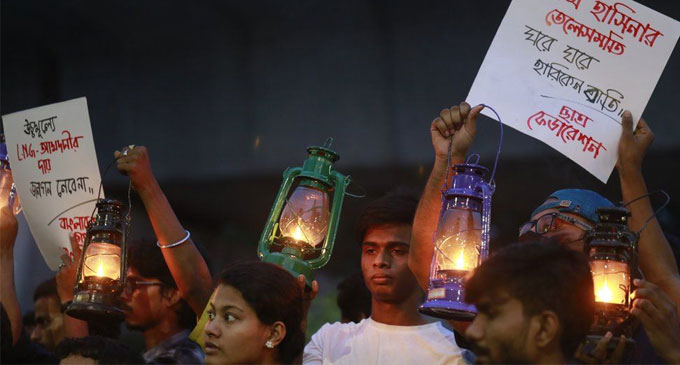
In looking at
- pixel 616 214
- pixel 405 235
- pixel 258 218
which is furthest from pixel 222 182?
pixel 616 214

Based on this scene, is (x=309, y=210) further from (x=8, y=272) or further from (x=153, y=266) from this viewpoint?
(x=8, y=272)

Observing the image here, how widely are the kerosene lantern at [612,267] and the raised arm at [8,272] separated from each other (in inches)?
91.7

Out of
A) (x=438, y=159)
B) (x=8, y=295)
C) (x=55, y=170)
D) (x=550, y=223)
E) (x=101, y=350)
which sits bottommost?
(x=101, y=350)

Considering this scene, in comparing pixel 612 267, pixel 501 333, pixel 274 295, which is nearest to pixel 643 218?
pixel 612 267

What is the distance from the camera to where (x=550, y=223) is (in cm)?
342

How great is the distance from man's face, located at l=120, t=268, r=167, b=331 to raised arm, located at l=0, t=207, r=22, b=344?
44 cm

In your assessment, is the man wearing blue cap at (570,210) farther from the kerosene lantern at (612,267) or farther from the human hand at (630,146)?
the kerosene lantern at (612,267)

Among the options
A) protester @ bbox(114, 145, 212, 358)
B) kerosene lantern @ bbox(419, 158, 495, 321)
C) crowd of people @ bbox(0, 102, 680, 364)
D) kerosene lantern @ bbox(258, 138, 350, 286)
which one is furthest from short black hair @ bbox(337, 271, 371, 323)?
kerosene lantern @ bbox(419, 158, 495, 321)

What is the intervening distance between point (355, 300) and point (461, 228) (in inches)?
68.3

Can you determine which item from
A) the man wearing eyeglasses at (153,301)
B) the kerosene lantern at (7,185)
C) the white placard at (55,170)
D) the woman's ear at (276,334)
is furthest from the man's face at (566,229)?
the kerosene lantern at (7,185)

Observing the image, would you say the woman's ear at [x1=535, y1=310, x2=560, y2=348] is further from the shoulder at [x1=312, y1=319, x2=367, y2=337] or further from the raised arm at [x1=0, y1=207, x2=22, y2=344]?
the raised arm at [x1=0, y1=207, x2=22, y2=344]

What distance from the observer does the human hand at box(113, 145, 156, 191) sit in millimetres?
3836

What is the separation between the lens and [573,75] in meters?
3.41

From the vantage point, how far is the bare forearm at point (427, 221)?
11.1 feet
